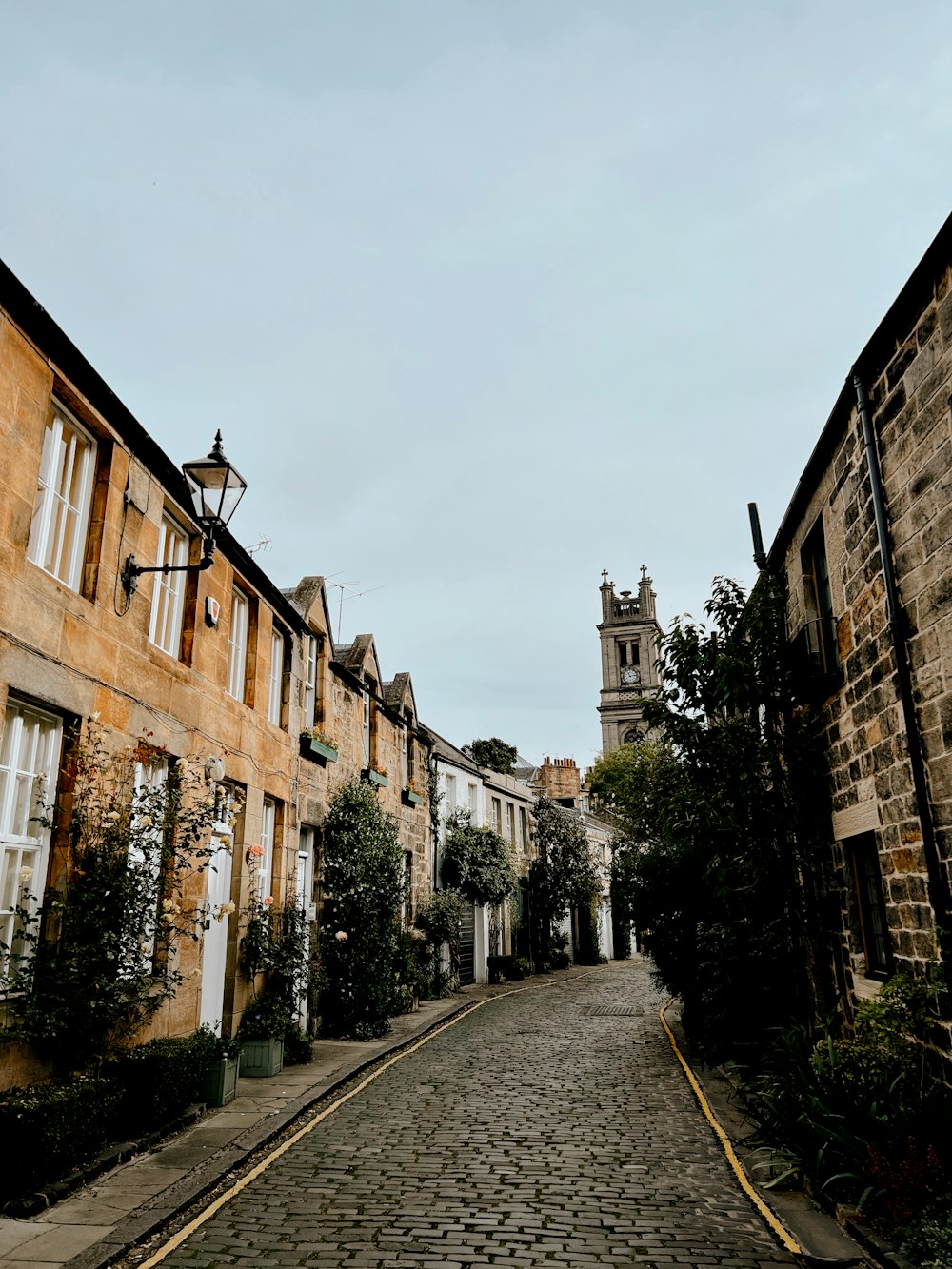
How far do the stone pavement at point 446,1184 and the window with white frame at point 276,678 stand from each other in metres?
4.76

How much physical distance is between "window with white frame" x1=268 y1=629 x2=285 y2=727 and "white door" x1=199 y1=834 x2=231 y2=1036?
2621 millimetres

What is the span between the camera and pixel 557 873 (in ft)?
106

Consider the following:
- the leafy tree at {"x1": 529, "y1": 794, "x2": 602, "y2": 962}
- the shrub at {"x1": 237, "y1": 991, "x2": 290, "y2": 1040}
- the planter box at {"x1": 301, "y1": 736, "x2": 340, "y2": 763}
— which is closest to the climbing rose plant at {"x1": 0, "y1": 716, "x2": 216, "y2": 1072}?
the shrub at {"x1": 237, "y1": 991, "x2": 290, "y2": 1040}

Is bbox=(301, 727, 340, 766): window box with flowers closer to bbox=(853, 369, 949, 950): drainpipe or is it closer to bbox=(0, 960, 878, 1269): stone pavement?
bbox=(0, 960, 878, 1269): stone pavement

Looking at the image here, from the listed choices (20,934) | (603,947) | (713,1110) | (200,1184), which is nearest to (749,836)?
(713,1110)

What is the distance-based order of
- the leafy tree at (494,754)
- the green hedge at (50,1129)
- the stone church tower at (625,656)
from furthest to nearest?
the stone church tower at (625,656), the leafy tree at (494,754), the green hedge at (50,1129)

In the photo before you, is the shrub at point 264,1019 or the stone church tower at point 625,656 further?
the stone church tower at point 625,656

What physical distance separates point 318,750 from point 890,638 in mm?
9255

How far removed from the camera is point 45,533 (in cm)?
764

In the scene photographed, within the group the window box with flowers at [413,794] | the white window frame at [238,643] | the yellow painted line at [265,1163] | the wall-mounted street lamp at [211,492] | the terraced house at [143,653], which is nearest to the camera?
the yellow painted line at [265,1163]

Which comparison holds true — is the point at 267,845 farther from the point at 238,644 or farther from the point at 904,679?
the point at 904,679

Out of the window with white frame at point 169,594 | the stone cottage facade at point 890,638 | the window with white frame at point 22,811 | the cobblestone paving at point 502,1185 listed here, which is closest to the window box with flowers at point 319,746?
the window with white frame at point 169,594

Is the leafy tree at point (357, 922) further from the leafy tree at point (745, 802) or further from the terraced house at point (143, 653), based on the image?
the leafy tree at point (745, 802)

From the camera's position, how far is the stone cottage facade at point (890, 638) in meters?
6.25
